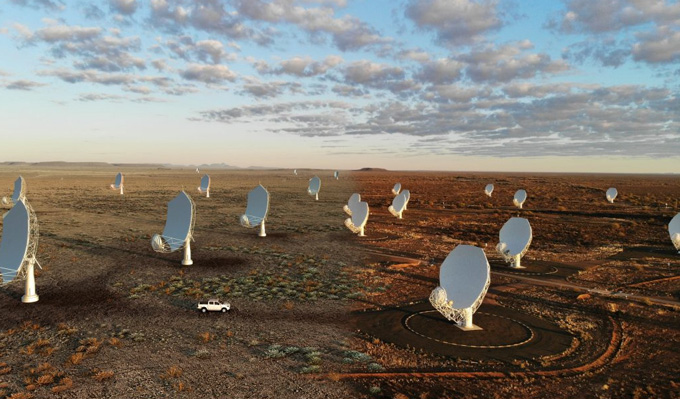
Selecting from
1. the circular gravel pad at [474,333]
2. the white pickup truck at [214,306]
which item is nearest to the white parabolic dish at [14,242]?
the white pickup truck at [214,306]

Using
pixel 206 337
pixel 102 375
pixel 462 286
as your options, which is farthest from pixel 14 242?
pixel 462 286

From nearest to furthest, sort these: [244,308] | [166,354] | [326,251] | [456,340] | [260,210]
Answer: [166,354] < [456,340] < [244,308] < [326,251] < [260,210]

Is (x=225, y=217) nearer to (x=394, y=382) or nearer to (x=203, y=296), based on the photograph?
(x=203, y=296)

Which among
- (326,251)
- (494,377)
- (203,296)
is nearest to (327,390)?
(494,377)

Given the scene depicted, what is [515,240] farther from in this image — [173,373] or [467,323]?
[173,373]

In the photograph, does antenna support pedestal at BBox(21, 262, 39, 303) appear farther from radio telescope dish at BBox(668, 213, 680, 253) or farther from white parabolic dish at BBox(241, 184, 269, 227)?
radio telescope dish at BBox(668, 213, 680, 253)

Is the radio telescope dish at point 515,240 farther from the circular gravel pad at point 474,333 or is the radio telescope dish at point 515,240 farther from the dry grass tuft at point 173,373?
the dry grass tuft at point 173,373
